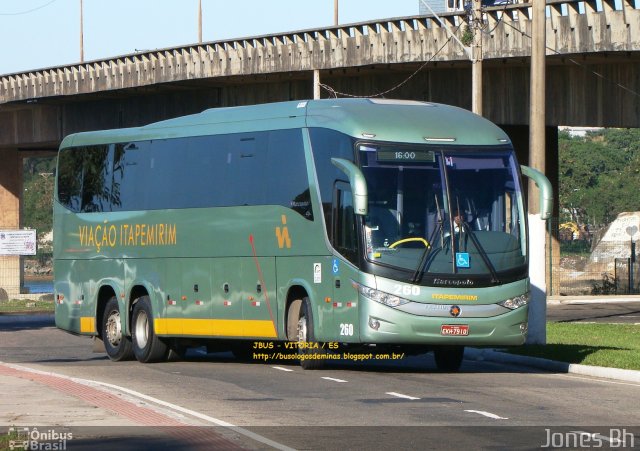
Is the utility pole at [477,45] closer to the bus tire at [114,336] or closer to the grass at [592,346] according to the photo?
the grass at [592,346]

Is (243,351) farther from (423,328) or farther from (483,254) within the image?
(483,254)

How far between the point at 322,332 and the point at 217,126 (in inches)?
184

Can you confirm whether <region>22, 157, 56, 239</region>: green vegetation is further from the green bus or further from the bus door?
the bus door

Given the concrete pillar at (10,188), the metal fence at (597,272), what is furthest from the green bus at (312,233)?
the concrete pillar at (10,188)

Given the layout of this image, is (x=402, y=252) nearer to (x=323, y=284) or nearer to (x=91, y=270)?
(x=323, y=284)

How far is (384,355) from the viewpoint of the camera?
26281mm

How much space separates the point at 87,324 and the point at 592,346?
365 inches

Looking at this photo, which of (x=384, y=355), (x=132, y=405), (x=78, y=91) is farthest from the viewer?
(x=78, y=91)

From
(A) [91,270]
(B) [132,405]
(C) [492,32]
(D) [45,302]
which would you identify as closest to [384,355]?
(A) [91,270]

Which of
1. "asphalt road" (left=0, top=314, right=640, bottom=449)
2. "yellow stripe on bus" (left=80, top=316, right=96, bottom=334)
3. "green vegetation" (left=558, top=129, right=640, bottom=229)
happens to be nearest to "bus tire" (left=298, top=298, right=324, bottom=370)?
"asphalt road" (left=0, top=314, right=640, bottom=449)

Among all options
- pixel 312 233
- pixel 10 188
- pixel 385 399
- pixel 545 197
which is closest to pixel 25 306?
pixel 10 188

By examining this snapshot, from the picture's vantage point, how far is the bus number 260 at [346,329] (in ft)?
69.1

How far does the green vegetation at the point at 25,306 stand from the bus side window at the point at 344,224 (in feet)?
107

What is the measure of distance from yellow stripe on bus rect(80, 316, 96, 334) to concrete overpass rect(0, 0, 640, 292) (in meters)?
16.5
